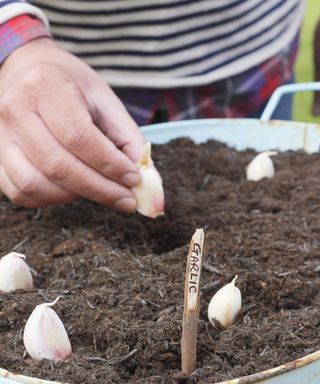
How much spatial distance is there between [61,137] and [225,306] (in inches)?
12.4

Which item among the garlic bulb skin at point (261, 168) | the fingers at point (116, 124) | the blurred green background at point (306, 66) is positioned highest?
the fingers at point (116, 124)

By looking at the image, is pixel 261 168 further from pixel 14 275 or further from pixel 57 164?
pixel 14 275

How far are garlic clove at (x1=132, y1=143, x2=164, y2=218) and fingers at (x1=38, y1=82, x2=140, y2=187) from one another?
0.08 feet

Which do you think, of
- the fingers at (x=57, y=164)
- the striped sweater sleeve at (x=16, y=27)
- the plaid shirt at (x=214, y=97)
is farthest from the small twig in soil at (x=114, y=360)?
the plaid shirt at (x=214, y=97)

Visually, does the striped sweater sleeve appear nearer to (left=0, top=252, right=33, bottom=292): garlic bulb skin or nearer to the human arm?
the human arm

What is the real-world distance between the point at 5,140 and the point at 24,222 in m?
0.12

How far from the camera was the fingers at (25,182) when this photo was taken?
961mm

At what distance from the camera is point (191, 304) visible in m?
0.65

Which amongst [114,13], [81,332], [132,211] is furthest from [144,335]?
[114,13]

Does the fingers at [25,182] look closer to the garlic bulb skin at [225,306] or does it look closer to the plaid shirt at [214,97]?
the garlic bulb skin at [225,306]

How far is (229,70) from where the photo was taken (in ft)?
4.48

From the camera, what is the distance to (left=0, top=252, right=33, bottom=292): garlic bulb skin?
0.85 metres

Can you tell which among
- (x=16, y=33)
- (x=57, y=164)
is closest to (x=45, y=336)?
(x=57, y=164)

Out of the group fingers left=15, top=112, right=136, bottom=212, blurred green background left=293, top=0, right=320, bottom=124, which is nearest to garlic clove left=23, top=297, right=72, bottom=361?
fingers left=15, top=112, right=136, bottom=212
